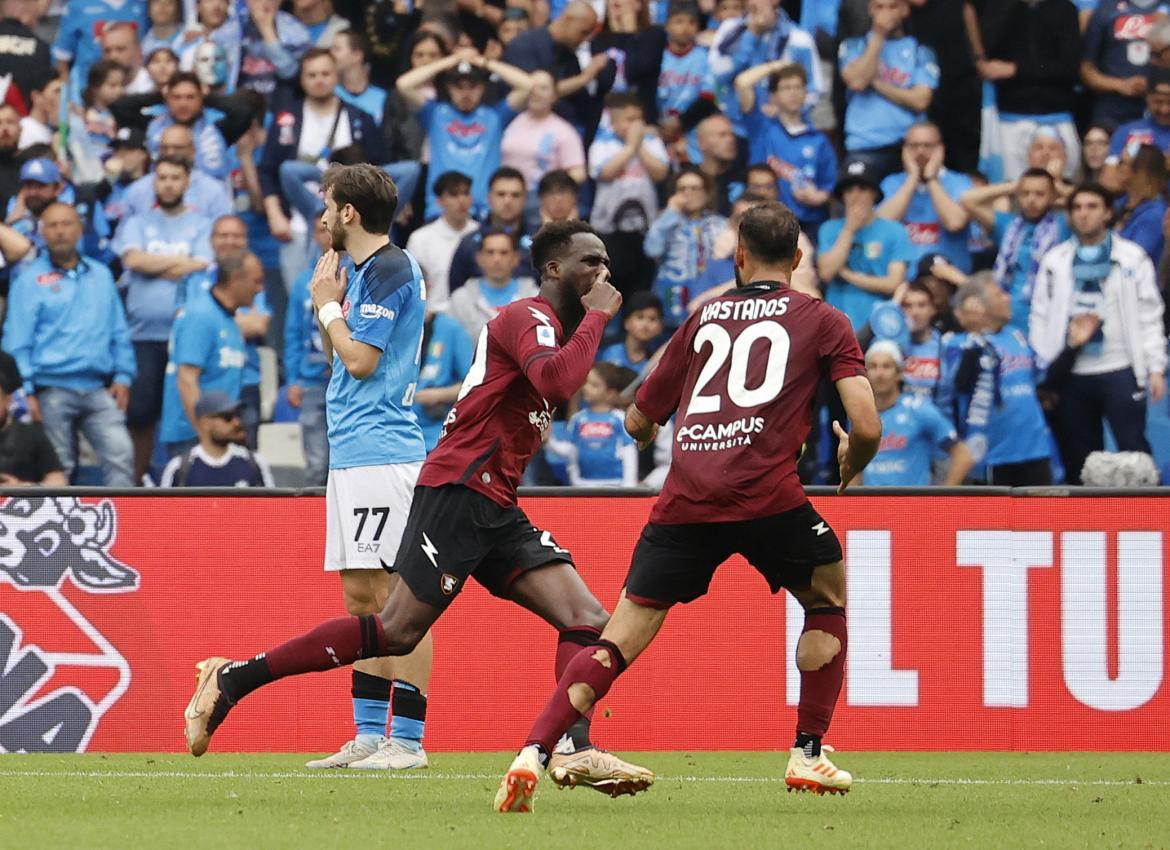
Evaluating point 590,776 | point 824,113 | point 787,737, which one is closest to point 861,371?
point 590,776

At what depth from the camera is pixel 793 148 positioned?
1358 centimetres

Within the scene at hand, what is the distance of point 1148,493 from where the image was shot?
9320mm

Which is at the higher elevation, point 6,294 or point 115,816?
point 6,294

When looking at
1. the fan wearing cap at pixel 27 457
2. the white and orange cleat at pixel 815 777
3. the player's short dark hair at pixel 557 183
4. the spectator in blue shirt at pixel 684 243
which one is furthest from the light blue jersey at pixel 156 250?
the white and orange cleat at pixel 815 777

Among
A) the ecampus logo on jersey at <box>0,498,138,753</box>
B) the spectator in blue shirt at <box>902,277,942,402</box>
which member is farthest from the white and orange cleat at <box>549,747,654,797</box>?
the spectator in blue shirt at <box>902,277,942,402</box>

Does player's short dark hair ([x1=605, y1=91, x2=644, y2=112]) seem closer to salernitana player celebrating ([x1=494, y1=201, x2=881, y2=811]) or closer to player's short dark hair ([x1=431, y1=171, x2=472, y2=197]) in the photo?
player's short dark hair ([x1=431, y1=171, x2=472, y2=197])

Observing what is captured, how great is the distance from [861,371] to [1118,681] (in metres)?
3.80

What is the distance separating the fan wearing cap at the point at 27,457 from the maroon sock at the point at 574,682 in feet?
22.9

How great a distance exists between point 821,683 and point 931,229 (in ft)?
24.2

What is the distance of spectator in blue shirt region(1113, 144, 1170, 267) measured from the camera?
1274 centimetres

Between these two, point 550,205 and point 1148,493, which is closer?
point 1148,493

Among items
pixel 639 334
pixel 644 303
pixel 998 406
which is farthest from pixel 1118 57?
pixel 639 334

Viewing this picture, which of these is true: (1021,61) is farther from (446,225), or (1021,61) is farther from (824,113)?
(446,225)

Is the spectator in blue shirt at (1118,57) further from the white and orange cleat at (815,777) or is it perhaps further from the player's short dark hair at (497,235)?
the white and orange cleat at (815,777)
